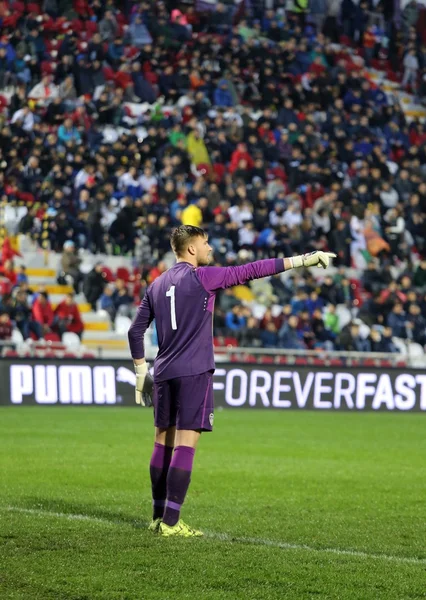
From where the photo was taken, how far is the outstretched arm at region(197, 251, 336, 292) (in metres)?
6.89

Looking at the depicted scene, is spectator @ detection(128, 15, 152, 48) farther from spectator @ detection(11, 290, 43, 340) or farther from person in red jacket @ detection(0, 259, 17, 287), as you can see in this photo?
spectator @ detection(11, 290, 43, 340)

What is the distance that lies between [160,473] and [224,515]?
4.76ft

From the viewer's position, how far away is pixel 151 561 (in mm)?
6160

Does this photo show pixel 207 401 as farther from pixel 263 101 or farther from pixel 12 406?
pixel 263 101

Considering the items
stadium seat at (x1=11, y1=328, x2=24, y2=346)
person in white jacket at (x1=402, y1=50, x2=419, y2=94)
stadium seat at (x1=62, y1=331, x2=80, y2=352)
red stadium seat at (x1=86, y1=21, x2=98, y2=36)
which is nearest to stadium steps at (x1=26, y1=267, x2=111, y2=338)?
stadium seat at (x1=62, y1=331, x2=80, y2=352)

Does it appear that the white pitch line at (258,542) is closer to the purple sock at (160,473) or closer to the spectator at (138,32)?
the purple sock at (160,473)

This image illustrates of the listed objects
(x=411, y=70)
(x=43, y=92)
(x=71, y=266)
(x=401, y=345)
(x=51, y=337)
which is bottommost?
(x=401, y=345)

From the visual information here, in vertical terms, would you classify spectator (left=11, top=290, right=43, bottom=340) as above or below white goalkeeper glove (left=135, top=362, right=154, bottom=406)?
below

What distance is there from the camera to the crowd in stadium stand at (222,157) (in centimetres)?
2267

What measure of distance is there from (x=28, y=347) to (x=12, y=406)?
39.1 inches

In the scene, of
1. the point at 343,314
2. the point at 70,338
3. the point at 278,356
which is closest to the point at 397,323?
the point at 343,314

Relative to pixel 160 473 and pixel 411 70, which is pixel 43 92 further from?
pixel 160 473

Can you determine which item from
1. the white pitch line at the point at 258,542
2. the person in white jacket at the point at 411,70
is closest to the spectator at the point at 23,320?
the white pitch line at the point at 258,542

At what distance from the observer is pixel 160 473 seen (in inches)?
Answer: 293
